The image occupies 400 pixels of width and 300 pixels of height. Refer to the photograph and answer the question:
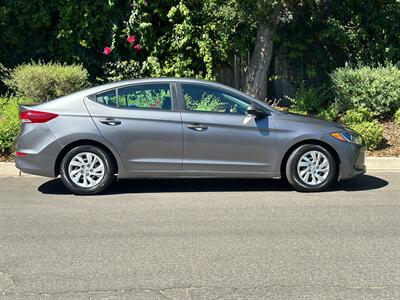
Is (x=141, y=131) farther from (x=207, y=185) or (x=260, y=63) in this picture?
(x=260, y=63)

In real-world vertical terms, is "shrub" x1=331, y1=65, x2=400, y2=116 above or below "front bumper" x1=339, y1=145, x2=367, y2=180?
above

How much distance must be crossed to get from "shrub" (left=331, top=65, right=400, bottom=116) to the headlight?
13.0 feet

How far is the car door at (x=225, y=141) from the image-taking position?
773cm

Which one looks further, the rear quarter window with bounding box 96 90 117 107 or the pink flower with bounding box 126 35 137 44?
the pink flower with bounding box 126 35 137 44

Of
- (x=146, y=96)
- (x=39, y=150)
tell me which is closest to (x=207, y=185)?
(x=146, y=96)

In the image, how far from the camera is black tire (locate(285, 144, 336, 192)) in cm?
784

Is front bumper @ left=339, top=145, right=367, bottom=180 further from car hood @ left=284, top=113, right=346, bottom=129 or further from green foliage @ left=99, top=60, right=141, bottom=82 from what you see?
green foliage @ left=99, top=60, right=141, bottom=82

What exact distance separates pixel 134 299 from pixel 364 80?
889cm

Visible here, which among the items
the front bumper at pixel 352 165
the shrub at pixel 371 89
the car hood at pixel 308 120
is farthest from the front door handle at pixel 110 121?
the shrub at pixel 371 89

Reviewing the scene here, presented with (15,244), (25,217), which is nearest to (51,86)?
(25,217)

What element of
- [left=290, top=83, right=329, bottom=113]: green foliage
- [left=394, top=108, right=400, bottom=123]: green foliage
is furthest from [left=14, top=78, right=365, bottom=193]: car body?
[left=290, top=83, right=329, bottom=113]: green foliage

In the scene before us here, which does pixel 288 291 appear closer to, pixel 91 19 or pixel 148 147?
pixel 148 147

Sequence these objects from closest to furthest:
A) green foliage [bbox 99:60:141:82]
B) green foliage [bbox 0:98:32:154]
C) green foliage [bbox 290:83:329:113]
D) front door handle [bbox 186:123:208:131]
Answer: front door handle [bbox 186:123:208:131] < green foliage [bbox 0:98:32:154] < green foliage [bbox 290:83:329:113] < green foliage [bbox 99:60:141:82]

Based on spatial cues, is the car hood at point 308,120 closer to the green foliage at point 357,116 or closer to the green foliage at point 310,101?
the green foliage at point 357,116
